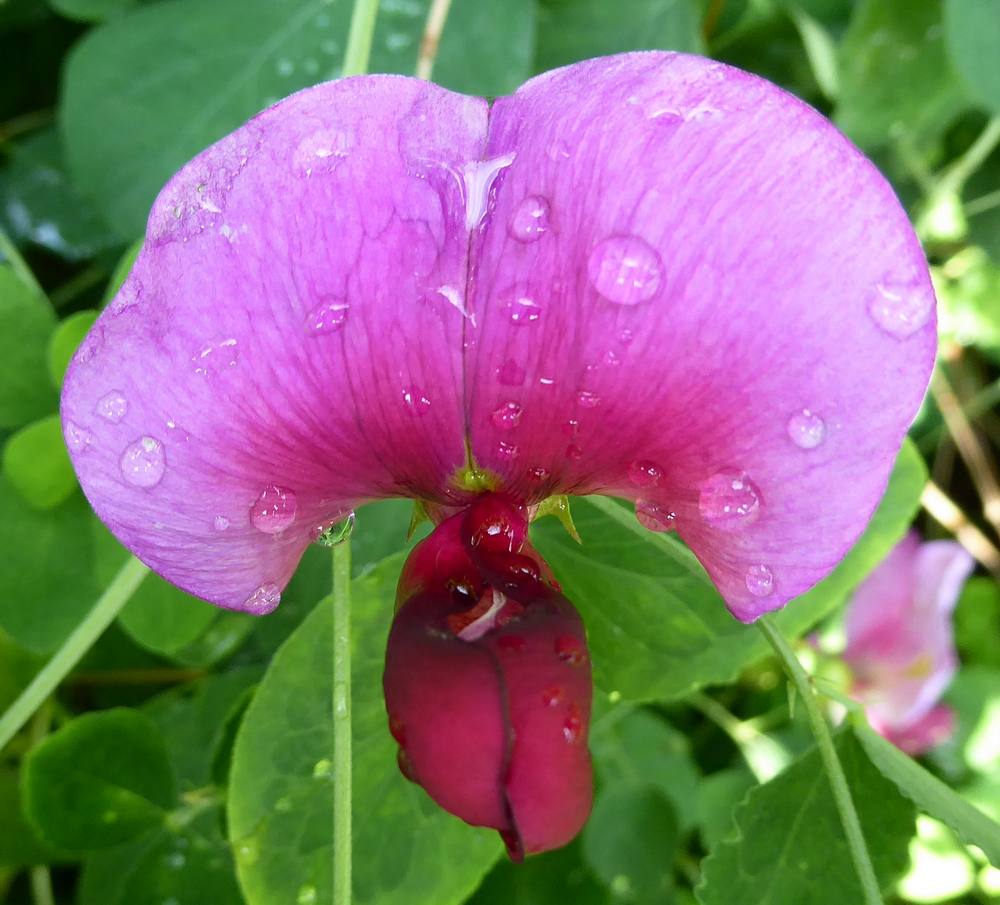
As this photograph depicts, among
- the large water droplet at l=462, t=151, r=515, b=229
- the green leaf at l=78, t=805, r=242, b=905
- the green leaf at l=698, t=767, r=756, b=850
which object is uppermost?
the large water droplet at l=462, t=151, r=515, b=229

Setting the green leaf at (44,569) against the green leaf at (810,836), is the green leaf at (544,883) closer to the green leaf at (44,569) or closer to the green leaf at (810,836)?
the green leaf at (810,836)

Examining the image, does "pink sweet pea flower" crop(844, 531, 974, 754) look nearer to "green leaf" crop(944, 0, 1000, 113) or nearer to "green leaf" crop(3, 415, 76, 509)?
"green leaf" crop(944, 0, 1000, 113)

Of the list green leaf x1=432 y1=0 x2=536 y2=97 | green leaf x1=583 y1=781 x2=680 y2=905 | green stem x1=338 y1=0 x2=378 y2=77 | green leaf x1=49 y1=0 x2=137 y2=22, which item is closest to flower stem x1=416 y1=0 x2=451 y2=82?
green leaf x1=432 y1=0 x2=536 y2=97

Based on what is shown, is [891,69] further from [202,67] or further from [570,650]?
→ [570,650]

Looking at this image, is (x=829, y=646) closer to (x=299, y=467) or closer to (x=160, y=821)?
(x=160, y=821)

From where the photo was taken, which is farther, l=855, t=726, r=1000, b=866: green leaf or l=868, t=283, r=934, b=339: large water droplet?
l=855, t=726, r=1000, b=866: green leaf

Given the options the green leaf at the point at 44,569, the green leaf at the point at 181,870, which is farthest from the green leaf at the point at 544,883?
the green leaf at the point at 44,569
